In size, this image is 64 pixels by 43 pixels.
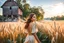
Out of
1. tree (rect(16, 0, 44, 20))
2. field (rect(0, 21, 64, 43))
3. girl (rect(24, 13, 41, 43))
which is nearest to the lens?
girl (rect(24, 13, 41, 43))

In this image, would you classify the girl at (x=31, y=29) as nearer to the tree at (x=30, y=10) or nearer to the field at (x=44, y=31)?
the field at (x=44, y=31)

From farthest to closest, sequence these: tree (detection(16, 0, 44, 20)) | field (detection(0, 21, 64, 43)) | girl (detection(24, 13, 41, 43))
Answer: tree (detection(16, 0, 44, 20))
field (detection(0, 21, 64, 43))
girl (detection(24, 13, 41, 43))

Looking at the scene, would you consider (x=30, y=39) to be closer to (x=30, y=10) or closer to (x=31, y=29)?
(x=31, y=29)

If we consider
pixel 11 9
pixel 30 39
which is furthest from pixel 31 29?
pixel 11 9

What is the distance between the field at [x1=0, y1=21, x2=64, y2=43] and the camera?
3541 millimetres

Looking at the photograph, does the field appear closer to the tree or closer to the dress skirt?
the tree

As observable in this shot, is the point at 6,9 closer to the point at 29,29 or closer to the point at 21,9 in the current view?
the point at 21,9

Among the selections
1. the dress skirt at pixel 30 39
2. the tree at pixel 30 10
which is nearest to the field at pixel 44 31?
the tree at pixel 30 10

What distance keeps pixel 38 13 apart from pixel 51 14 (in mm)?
256

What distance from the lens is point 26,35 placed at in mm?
3479

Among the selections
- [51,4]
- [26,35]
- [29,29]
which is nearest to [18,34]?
[26,35]

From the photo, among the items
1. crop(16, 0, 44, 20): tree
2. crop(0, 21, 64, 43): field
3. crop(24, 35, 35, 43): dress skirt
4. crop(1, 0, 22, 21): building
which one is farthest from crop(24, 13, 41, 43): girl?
crop(1, 0, 22, 21): building

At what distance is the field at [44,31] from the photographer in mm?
3541

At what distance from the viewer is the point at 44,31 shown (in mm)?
3609
